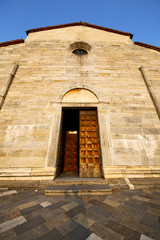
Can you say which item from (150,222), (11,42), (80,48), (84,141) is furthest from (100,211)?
(11,42)

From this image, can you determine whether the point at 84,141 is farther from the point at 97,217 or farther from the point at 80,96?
the point at 97,217

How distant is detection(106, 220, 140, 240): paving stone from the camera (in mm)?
1324

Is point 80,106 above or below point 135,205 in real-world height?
A: above

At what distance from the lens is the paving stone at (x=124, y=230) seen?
52.1 inches

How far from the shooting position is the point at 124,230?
4.67 ft

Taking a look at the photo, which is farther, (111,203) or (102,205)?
(111,203)

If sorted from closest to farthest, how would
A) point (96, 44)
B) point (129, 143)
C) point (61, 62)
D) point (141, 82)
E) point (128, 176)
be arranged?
point (128, 176), point (129, 143), point (141, 82), point (61, 62), point (96, 44)

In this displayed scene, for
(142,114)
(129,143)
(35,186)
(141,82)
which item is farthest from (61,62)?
(35,186)

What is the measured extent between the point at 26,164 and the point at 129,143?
169 inches

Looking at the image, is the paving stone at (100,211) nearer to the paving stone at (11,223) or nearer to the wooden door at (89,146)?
the paving stone at (11,223)

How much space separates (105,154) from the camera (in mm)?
4020

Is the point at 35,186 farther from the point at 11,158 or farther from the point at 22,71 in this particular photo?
the point at 22,71

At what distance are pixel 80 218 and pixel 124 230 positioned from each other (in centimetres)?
69

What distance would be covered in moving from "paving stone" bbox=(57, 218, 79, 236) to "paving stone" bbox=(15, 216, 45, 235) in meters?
0.36
